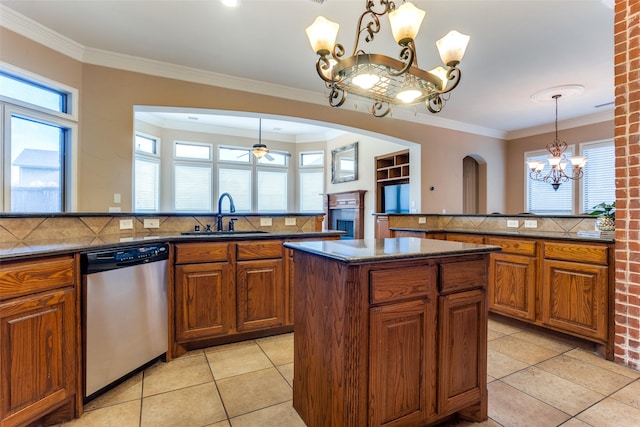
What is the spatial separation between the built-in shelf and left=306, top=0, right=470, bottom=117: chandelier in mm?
3887

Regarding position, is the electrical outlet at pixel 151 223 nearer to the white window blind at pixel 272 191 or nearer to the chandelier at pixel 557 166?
the white window blind at pixel 272 191

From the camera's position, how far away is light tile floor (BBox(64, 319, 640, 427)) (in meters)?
1.67

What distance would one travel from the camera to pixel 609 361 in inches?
92.0

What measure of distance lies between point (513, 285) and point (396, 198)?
3.54 meters

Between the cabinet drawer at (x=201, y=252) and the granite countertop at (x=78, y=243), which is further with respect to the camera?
the cabinet drawer at (x=201, y=252)

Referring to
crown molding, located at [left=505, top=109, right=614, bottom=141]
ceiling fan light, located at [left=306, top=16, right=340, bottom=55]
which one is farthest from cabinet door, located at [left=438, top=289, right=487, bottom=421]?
crown molding, located at [left=505, top=109, right=614, bottom=141]

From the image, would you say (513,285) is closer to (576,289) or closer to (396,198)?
(576,289)

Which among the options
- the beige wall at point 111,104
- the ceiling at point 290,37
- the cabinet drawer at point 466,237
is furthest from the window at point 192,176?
the cabinet drawer at point 466,237

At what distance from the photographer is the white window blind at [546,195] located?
246 inches

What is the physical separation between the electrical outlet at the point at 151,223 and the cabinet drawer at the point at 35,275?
1131mm

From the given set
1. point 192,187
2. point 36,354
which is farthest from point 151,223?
point 192,187

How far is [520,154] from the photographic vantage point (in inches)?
274

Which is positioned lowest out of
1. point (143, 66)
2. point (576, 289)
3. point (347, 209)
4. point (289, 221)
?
point (576, 289)

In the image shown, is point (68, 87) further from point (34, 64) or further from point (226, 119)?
point (226, 119)
